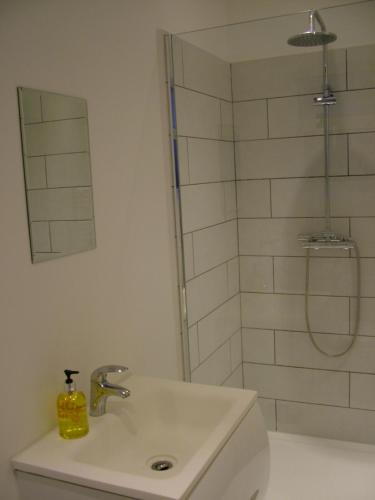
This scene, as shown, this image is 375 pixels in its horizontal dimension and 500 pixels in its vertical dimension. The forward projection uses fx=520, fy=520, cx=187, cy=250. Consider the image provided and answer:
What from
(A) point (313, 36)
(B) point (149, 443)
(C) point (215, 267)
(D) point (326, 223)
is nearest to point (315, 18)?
(A) point (313, 36)

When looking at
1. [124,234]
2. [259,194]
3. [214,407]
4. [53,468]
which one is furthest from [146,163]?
[53,468]

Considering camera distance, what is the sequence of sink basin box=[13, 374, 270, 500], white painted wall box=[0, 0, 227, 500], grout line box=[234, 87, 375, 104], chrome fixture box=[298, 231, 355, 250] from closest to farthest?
sink basin box=[13, 374, 270, 500]
white painted wall box=[0, 0, 227, 500]
grout line box=[234, 87, 375, 104]
chrome fixture box=[298, 231, 355, 250]

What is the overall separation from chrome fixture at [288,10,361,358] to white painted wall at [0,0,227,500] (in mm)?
514

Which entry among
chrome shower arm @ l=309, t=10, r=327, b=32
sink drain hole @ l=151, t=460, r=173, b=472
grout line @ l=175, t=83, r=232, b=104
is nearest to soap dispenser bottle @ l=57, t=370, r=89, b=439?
sink drain hole @ l=151, t=460, r=173, b=472

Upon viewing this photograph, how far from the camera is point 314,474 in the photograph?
235 centimetres

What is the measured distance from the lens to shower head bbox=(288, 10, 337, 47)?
83.5 inches

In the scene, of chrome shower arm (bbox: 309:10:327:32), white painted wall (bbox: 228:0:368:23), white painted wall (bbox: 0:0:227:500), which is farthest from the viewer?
white painted wall (bbox: 228:0:368:23)

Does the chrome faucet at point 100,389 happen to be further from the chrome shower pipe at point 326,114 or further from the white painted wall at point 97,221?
the chrome shower pipe at point 326,114

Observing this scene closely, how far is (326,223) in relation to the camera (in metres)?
2.41

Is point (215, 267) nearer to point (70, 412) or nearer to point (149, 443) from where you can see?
point (149, 443)

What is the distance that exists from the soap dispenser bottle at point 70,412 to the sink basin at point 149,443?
2 cm

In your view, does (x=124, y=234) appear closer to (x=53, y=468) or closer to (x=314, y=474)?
(x=53, y=468)

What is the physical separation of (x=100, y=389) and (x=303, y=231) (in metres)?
1.32

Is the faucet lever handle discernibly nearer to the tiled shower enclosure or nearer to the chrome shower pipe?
the tiled shower enclosure
